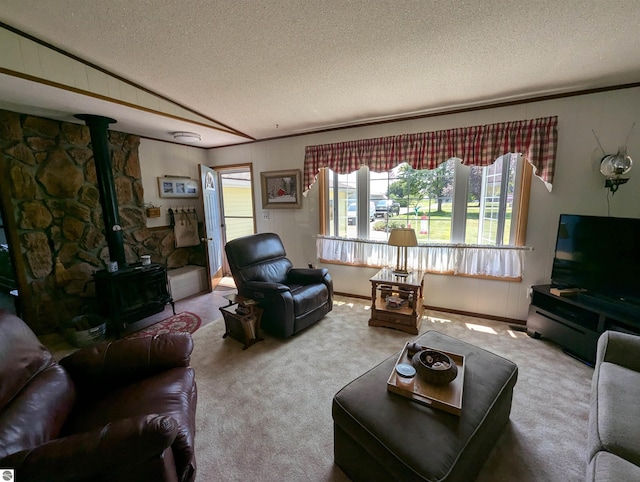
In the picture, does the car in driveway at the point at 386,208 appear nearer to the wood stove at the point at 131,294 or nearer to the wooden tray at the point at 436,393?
the wooden tray at the point at 436,393

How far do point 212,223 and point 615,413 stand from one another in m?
4.48

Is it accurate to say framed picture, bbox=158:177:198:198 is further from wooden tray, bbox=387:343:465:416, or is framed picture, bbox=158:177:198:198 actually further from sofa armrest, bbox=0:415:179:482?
wooden tray, bbox=387:343:465:416

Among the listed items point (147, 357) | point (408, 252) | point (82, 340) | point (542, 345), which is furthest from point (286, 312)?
point (542, 345)

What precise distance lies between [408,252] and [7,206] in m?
4.31

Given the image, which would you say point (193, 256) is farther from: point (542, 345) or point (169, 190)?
point (542, 345)

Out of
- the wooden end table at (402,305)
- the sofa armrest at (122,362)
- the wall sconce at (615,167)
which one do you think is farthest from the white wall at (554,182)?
the sofa armrest at (122,362)

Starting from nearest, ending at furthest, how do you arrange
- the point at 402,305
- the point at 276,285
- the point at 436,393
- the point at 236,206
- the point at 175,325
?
the point at 436,393 → the point at 276,285 → the point at 402,305 → the point at 175,325 → the point at 236,206

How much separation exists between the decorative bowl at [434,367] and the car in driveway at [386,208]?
2.19 metres

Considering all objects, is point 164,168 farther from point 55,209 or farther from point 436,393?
point 436,393

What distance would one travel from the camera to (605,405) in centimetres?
126

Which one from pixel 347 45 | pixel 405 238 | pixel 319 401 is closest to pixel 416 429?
pixel 319 401

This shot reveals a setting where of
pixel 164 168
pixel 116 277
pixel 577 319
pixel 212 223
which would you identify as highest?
pixel 164 168

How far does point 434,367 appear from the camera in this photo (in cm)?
140

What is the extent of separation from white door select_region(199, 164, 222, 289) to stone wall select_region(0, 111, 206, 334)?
3.37ft
